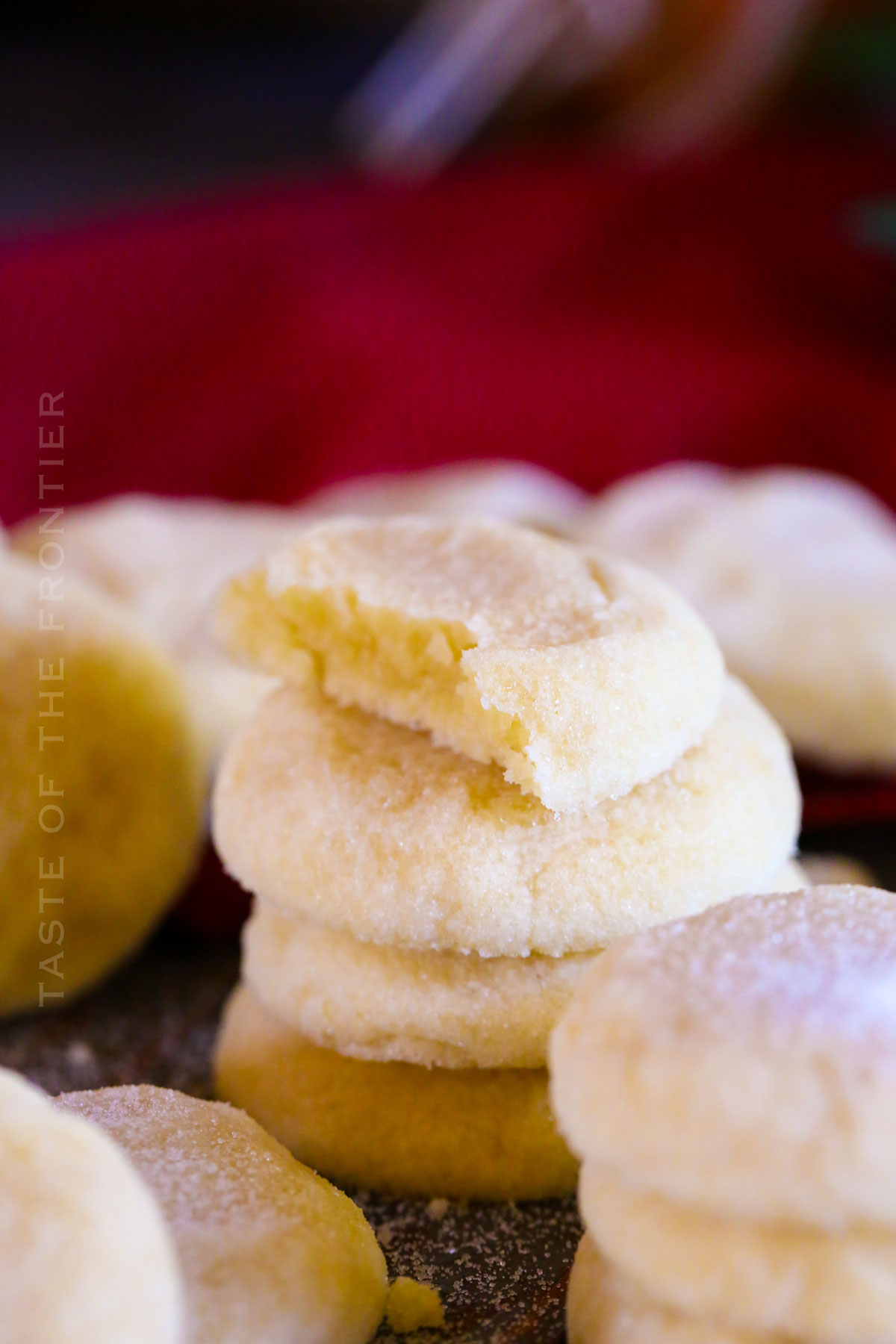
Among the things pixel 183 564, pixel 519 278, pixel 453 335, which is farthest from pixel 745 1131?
pixel 519 278

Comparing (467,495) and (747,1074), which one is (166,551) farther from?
(747,1074)

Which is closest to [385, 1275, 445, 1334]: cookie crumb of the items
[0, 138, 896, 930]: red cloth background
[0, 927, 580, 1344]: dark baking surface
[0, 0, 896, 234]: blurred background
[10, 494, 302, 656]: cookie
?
[0, 927, 580, 1344]: dark baking surface

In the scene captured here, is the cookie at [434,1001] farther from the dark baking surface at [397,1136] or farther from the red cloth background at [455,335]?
the red cloth background at [455,335]

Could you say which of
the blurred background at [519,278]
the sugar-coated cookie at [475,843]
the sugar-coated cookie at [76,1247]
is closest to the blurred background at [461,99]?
the blurred background at [519,278]

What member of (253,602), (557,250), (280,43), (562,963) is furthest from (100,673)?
(280,43)

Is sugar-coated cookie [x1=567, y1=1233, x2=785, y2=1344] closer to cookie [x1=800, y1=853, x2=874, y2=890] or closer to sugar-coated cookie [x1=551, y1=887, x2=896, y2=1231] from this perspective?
sugar-coated cookie [x1=551, y1=887, x2=896, y2=1231]

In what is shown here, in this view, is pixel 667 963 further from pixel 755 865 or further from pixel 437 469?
pixel 437 469
